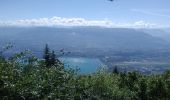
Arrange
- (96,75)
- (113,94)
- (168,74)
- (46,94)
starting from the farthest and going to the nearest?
(168,74) → (96,75) → (113,94) → (46,94)

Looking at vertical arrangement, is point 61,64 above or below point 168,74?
above

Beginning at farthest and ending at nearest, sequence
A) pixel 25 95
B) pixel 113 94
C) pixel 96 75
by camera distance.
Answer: pixel 96 75 < pixel 113 94 < pixel 25 95

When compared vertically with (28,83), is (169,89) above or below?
below

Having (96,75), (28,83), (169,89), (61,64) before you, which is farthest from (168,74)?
(28,83)

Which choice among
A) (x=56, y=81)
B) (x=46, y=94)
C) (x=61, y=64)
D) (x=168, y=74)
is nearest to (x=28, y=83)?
(x=46, y=94)

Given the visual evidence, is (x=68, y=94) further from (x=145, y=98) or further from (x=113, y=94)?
(x=145, y=98)

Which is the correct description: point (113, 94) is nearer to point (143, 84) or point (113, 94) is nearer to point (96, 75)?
point (96, 75)

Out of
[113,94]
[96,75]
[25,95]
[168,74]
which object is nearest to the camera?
[25,95]

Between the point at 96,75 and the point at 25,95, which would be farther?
the point at 96,75

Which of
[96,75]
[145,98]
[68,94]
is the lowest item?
[145,98]
